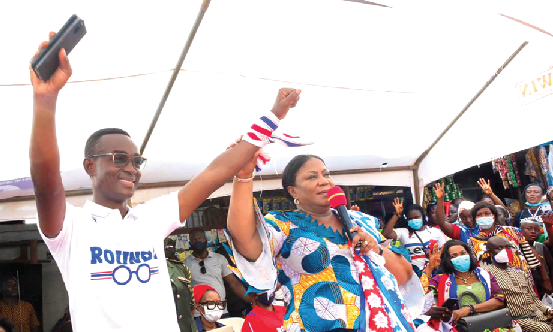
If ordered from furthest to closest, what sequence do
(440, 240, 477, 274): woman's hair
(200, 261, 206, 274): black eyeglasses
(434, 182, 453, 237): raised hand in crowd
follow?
(200, 261, 206, 274): black eyeglasses
(434, 182, 453, 237): raised hand in crowd
(440, 240, 477, 274): woman's hair

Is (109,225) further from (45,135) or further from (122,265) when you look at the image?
(45,135)

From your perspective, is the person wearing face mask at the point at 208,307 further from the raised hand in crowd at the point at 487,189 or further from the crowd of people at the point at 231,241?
the raised hand in crowd at the point at 487,189

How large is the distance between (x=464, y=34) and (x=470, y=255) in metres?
2.19

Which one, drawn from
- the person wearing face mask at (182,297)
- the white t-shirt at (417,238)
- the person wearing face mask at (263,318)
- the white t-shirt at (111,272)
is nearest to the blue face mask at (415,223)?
the white t-shirt at (417,238)

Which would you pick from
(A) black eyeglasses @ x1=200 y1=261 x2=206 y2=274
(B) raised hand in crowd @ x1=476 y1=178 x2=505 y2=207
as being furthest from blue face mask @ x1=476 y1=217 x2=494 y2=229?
(A) black eyeglasses @ x1=200 y1=261 x2=206 y2=274

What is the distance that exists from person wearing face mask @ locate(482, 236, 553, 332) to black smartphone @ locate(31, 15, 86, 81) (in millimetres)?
5202

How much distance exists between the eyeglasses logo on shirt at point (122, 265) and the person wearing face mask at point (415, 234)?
539cm

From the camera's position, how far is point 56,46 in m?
1.50

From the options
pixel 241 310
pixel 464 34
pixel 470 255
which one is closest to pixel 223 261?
pixel 241 310

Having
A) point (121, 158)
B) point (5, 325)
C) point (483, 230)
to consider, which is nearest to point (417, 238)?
point (483, 230)

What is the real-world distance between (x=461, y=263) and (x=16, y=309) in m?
5.58

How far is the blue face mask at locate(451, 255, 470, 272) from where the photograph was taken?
5.31 metres

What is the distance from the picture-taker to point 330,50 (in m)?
4.84

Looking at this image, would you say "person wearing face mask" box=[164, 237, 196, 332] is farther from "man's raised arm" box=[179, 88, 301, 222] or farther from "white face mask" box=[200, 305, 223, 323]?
"man's raised arm" box=[179, 88, 301, 222]
